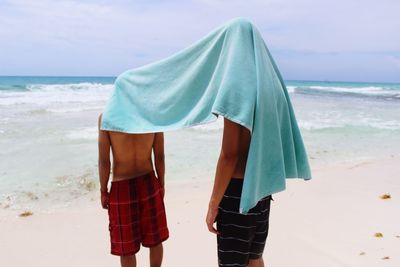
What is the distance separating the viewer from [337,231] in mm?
3871

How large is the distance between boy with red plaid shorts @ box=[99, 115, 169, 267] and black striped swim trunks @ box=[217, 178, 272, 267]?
0.72 m

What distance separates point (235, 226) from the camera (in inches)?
79.2

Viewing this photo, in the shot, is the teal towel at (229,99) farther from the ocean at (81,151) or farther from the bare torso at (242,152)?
the ocean at (81,151)

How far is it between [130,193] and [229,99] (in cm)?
118

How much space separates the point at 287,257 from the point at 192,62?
2266mm

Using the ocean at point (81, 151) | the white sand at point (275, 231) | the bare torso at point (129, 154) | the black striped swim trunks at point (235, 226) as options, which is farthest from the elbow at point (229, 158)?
the ocean at point (81, 151)

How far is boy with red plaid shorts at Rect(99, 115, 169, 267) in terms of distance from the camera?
251 centimetres

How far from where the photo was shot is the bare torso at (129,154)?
8.13 feet

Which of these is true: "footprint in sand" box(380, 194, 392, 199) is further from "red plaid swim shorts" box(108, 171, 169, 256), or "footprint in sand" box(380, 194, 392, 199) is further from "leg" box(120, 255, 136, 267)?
"leg" box(120, 255, 136, 267)

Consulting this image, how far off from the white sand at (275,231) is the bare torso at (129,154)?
1.24m

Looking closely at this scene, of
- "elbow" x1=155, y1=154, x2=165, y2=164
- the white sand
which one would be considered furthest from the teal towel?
the white sand

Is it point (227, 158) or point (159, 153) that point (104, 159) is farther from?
point (227, 158)

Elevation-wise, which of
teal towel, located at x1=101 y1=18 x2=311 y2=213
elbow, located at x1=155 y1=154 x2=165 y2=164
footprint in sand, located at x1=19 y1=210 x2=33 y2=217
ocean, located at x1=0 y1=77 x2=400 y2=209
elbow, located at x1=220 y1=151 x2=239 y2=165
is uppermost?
teal towel, located at x1=101 y1=18 x2=311 y2=213

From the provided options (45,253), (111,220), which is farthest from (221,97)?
(45,253)
